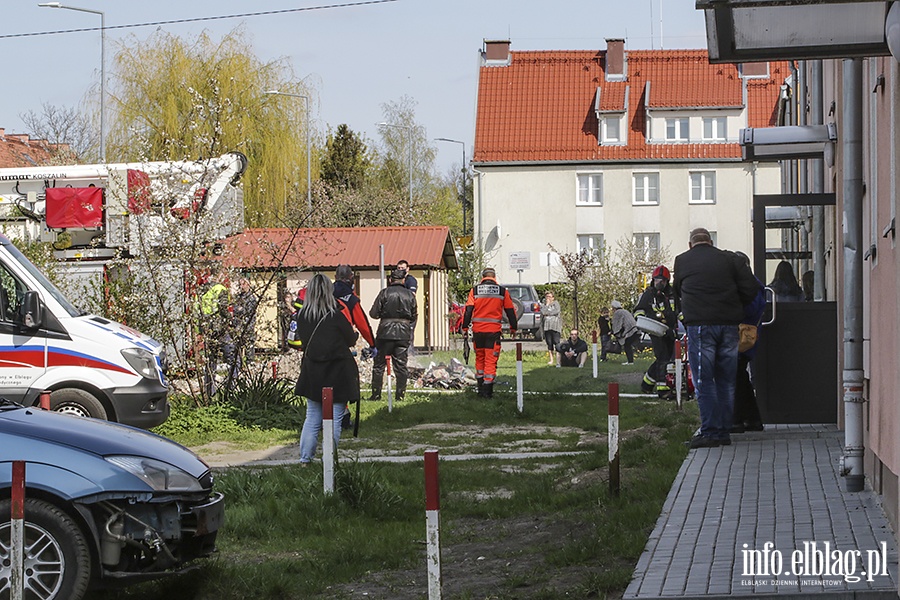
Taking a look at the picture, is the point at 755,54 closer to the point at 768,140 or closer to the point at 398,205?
the point at 768,140

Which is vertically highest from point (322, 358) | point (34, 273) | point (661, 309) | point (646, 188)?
point (646, 188)

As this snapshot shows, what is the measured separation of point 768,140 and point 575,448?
3.76m

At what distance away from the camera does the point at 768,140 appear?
43.4ft

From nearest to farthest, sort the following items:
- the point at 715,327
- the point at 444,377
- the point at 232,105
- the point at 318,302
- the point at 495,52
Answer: the point at 715,327 → the point at 318,302 → the point at 444,377 → the point at 232,105 → the point at 495,52

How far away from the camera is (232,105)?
39.6 meters

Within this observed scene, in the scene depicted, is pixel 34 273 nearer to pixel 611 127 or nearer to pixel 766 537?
pixel 766 537

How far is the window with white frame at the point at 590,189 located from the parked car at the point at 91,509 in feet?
167

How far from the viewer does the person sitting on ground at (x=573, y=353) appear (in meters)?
29.8

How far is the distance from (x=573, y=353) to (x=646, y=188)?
1120 inches

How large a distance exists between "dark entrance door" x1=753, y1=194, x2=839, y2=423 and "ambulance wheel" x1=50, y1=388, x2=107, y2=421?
265 inches

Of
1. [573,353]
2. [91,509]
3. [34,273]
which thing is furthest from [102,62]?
[91,509]

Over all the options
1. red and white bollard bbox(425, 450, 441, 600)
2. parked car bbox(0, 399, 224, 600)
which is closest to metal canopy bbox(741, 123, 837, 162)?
parked car bbox(0, 399, 224, 600)

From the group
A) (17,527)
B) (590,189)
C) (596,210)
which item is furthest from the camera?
(590,189)

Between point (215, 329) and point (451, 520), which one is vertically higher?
point (215, 329)
